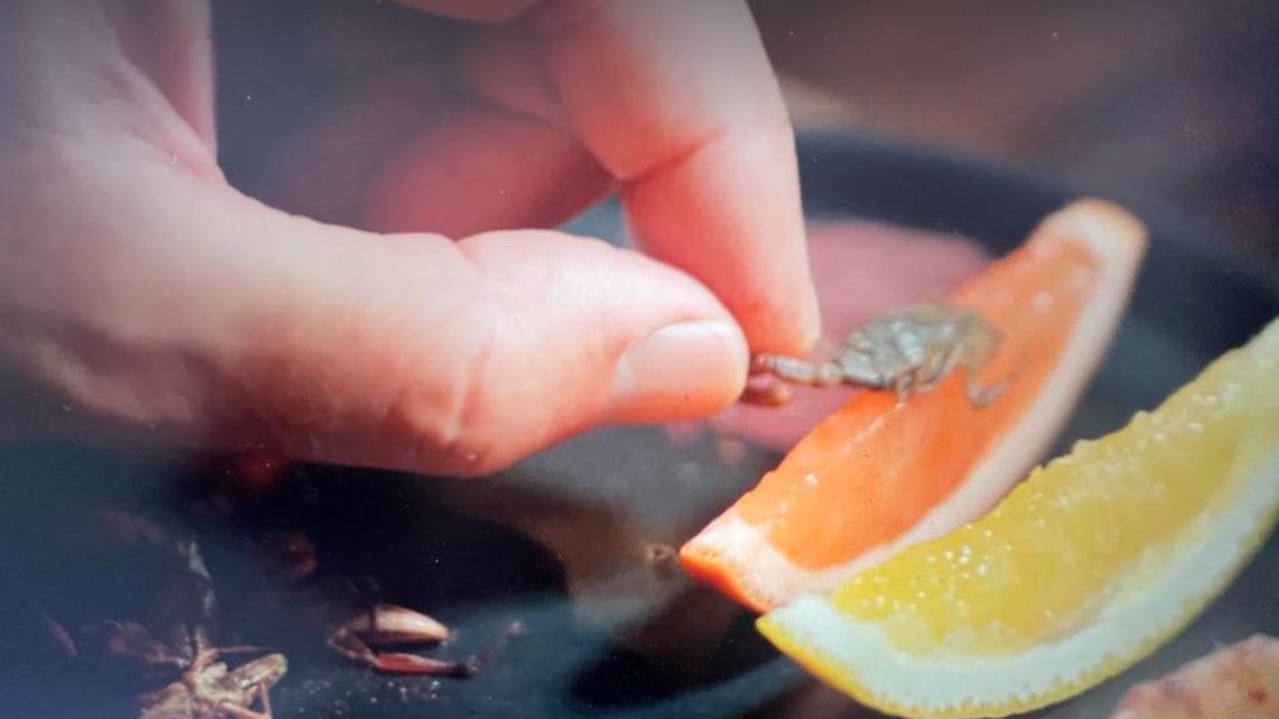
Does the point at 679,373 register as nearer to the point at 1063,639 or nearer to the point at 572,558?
the point at 572,558

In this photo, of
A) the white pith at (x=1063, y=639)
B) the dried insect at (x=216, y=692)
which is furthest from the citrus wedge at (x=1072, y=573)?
the dried insect at (x=216, y=692)

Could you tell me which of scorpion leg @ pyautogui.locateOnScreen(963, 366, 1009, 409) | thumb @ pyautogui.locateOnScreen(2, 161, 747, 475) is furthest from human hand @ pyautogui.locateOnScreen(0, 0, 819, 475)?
scorpion leg @ pyautogui.locateOnScreen(963, 366, 1009, 409)

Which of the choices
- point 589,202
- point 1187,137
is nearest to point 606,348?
point 589,202

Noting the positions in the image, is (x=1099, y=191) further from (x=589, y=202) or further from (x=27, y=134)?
(x=27, y=134)

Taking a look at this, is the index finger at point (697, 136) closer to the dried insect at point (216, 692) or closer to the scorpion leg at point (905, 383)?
the scorpion leg at point (905, 383)

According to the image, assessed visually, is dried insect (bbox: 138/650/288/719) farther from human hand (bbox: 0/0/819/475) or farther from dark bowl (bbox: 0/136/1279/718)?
human hand (bbox: 0/0/819/475)

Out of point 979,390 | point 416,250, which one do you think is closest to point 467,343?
point 416,250

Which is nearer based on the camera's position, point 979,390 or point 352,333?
point 352,333
